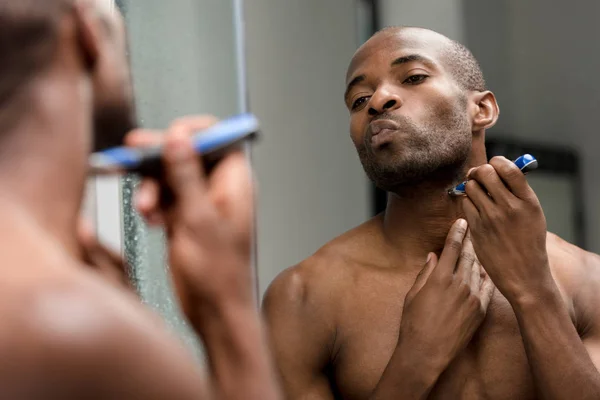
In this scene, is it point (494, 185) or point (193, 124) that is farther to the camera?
point (494, 185)

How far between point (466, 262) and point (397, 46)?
0.36 m

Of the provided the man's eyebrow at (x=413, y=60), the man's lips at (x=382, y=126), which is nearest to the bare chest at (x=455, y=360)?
the man's lips at (x=382, y=126)

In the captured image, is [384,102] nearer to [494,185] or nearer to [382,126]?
[382,126]

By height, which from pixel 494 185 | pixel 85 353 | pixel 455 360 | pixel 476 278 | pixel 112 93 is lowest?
pixel 455 360

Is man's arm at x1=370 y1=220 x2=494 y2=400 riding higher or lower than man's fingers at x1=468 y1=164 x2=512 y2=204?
lower

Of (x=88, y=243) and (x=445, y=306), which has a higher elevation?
(x=88, y=243)

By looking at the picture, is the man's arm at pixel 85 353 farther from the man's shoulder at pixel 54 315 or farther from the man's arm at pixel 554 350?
the man's arm at pixel 554 350

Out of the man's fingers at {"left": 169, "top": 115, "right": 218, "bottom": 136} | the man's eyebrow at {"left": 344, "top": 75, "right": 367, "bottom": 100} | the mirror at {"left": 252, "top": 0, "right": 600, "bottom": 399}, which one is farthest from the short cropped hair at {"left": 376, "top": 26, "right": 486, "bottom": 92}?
the man's fingers at {"left": 169, "top": 115, "right": 218, "bottom": 136}

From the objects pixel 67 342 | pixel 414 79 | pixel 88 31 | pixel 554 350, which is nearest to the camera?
pixel 67 342

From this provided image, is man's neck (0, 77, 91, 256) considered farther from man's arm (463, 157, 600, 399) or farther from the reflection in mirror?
man's arm (463, 157, 600, 399)

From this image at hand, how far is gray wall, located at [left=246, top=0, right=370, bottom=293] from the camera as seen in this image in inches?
81.9

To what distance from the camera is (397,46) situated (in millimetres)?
1452

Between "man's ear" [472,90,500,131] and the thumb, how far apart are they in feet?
0.92

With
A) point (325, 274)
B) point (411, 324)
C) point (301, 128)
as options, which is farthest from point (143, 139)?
point (301, 128)
